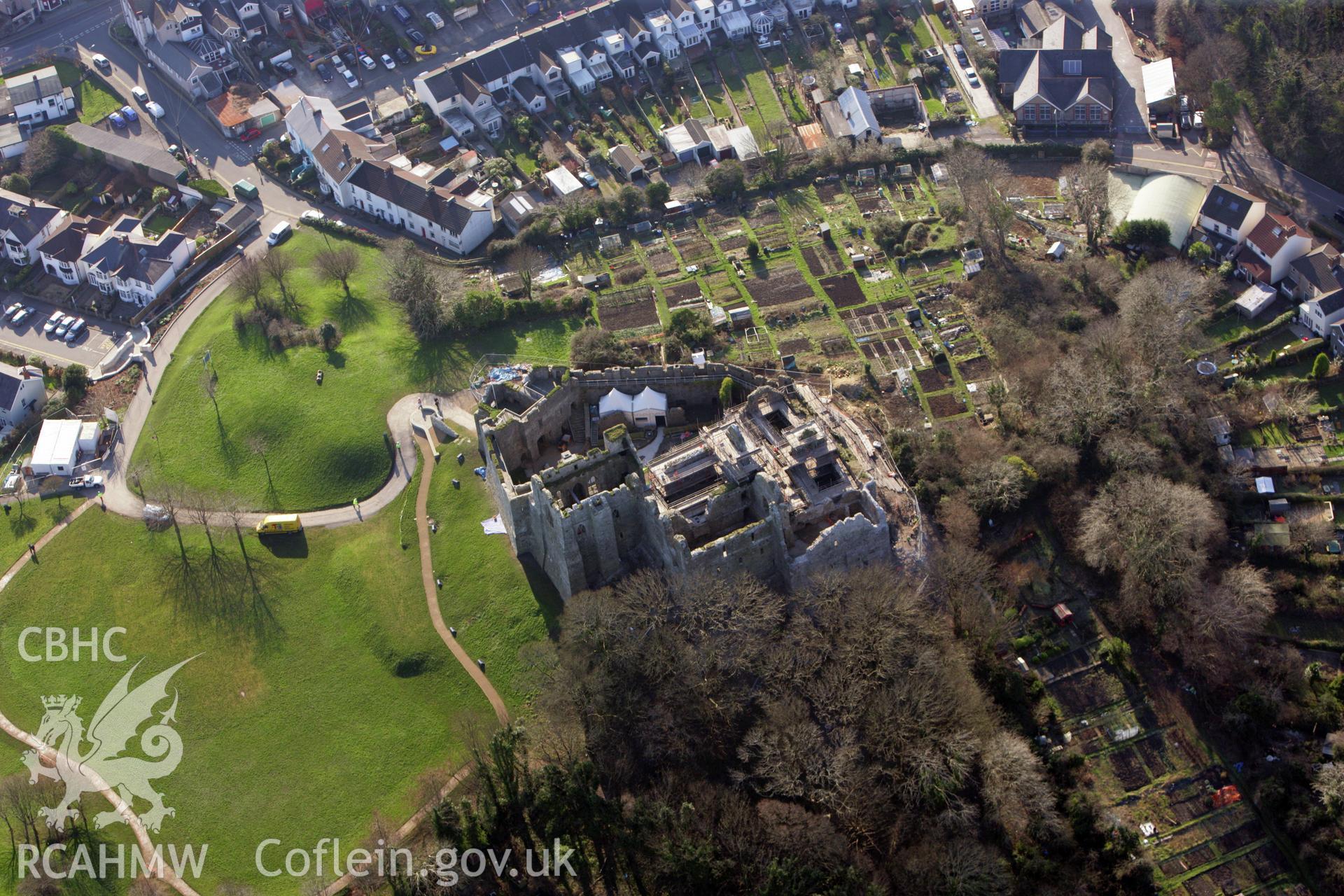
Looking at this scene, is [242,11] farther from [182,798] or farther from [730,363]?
[182,798]

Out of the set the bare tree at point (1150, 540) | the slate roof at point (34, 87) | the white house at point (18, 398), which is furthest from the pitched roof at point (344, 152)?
the bare tree at point (1150, 540)

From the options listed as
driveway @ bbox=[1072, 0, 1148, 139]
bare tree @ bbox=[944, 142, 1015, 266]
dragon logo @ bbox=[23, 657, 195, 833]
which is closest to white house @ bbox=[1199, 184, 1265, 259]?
driveway @ bbox=[1072, 0, 1148, 139]

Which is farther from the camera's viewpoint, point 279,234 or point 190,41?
point 190,41

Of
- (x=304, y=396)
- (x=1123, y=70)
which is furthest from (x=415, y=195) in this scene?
(x=1123, y=70)

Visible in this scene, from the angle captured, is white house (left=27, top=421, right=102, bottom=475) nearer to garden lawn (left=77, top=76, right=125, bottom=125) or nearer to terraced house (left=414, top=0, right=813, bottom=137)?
garden lawn (left=77, top=76, right=125, bottom=125)

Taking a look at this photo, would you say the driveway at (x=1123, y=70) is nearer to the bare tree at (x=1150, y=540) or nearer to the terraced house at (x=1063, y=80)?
the terraced house at (x=1063, y=80)

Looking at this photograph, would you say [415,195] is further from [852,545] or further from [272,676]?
[852,545]

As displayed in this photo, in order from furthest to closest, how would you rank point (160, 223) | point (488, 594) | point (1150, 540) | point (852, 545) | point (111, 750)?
1. point (160, 223)
2. point (488, 594)
3. point (1150, 540)
4. point (111, 750)
5. point (852, 545)
